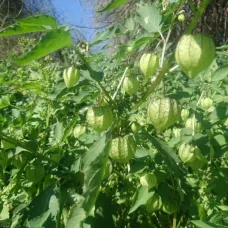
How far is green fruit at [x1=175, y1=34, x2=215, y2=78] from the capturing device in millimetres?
822

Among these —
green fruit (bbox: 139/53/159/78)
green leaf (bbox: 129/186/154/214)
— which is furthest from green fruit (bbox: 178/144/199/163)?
green fruit (bbox: 139/53/159/78)

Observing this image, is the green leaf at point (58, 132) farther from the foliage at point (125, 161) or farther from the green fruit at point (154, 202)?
the green fruit at point (154, 202)

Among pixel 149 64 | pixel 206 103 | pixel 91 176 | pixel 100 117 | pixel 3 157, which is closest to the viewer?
pixel 91 176

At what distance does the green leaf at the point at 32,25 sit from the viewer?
81 cm

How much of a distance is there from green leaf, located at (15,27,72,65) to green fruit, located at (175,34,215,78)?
0.21m

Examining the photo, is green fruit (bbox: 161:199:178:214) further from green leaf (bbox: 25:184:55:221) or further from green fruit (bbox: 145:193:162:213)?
green leaf (bbox: 25:184:55:221)

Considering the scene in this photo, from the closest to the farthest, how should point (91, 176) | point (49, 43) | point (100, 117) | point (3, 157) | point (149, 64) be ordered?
point (91, 176) < point (49, 43) < point (100, 117) < point (149, 64) < point (3, 157)

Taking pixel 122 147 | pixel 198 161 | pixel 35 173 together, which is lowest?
pixel 198 161

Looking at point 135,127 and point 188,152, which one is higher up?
point 135,127

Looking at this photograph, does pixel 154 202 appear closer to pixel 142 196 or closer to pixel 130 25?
pixel 142 196

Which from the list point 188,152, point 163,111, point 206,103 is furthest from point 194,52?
point 206,103

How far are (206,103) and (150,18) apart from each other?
527 mm

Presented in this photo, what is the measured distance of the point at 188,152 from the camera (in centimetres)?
121

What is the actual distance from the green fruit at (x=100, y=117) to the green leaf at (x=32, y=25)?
220mm
